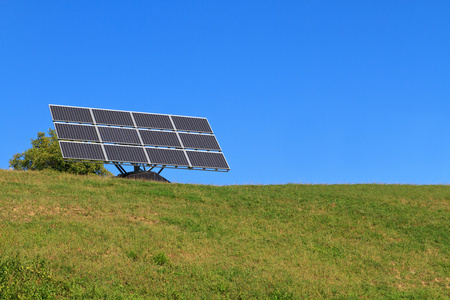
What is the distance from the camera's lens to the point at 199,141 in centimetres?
3956

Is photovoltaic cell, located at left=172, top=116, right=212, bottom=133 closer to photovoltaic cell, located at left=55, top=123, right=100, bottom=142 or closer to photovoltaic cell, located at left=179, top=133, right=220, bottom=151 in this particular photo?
photovoltaic cell, located at left=179, top=133, right=220, bottom=151

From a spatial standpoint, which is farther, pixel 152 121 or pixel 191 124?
pixel 191 124

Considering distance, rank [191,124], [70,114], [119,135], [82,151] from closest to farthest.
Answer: [82,151]
[119,135]
[70,114]
[191,124]

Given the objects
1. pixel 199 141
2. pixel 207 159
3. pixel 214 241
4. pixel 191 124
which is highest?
pixel 191 124

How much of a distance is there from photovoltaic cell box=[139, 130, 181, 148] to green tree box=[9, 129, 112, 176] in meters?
11.5

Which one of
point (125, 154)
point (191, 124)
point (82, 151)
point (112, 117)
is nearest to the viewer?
point (82, 151)

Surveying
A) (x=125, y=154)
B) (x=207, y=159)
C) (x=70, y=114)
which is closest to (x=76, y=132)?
(x=70, y=114)

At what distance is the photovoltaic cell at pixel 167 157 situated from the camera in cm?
3669

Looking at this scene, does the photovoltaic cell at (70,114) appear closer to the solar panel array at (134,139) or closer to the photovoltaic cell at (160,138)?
the solar panel array at (134,139)

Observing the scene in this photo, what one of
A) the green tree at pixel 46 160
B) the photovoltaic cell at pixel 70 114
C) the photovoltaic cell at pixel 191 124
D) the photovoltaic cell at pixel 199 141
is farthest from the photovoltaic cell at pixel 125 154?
the green tree at pixel 46 160

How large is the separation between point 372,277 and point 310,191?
1358 cm

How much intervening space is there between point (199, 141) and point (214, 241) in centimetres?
1573

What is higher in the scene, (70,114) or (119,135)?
(70,114)

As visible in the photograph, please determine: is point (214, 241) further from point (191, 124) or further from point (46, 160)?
point (46, 160)
